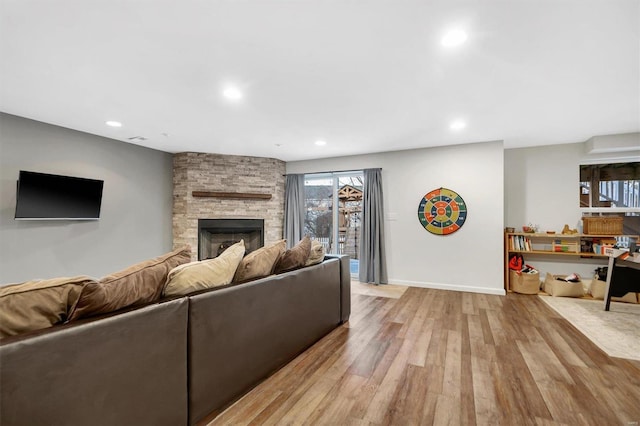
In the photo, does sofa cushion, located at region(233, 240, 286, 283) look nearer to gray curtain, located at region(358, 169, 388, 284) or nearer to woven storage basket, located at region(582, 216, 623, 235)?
gray curtain, located at region(358, 169, 388, 284)

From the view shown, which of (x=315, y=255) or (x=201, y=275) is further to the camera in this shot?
(x=315, y=255)

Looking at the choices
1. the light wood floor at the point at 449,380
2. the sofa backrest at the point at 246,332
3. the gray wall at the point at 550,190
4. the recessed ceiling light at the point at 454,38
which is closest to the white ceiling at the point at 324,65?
the recessed ceiling light at the point at 454,38

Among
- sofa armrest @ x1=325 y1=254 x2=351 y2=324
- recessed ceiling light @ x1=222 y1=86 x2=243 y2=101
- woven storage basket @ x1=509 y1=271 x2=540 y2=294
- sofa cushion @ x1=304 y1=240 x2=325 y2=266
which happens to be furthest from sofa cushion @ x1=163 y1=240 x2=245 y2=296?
woven storage basket @ x1=509 y1=271 x2=540 y2=294

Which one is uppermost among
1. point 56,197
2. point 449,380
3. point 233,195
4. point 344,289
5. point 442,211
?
point 233,195

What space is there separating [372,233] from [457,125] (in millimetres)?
2261

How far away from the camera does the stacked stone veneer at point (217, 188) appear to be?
17.1ft

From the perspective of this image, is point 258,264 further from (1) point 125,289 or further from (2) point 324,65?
(2) point 324,65

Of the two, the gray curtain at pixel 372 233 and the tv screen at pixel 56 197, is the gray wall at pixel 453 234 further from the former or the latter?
the tv screen at pixel 56 197

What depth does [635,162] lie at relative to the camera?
4480 mm

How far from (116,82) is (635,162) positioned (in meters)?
6.94

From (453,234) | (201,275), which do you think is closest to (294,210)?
(453,234)

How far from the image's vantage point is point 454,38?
1.96 m

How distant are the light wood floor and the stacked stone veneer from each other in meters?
3.25

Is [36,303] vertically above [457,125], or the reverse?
[457,125]
